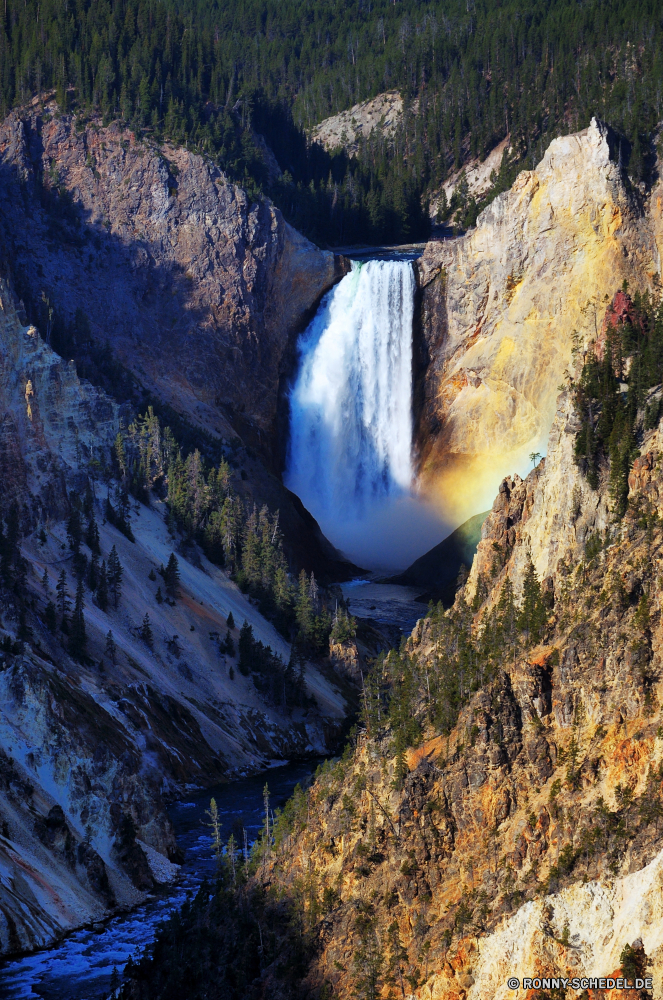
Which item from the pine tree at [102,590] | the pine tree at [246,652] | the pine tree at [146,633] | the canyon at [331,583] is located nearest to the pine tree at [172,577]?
the canyon at [331,583]

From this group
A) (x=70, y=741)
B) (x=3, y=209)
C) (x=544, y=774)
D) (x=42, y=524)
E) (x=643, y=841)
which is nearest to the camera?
(x=643, y=841)

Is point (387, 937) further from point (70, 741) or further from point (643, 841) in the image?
point (70, 741)

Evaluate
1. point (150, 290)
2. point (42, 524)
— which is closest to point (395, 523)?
point (150, 290)

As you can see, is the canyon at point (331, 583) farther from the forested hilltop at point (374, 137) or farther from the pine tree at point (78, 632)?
the forested hilltop at point (374, 137)

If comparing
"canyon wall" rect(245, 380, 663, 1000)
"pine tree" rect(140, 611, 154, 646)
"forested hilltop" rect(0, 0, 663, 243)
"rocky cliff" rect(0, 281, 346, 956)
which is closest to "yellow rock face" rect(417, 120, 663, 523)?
"forested hilltop" rect(0, 0, 663, 243)

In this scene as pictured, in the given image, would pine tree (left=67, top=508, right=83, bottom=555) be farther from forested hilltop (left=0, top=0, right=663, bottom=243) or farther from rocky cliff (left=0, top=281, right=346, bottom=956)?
forested hilltop (left=0, top=0, right=663, bottom=243)

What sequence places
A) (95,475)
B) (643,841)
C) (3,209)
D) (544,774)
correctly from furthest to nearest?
(3,209)
(95,475)
(544,774)
(643,841)
